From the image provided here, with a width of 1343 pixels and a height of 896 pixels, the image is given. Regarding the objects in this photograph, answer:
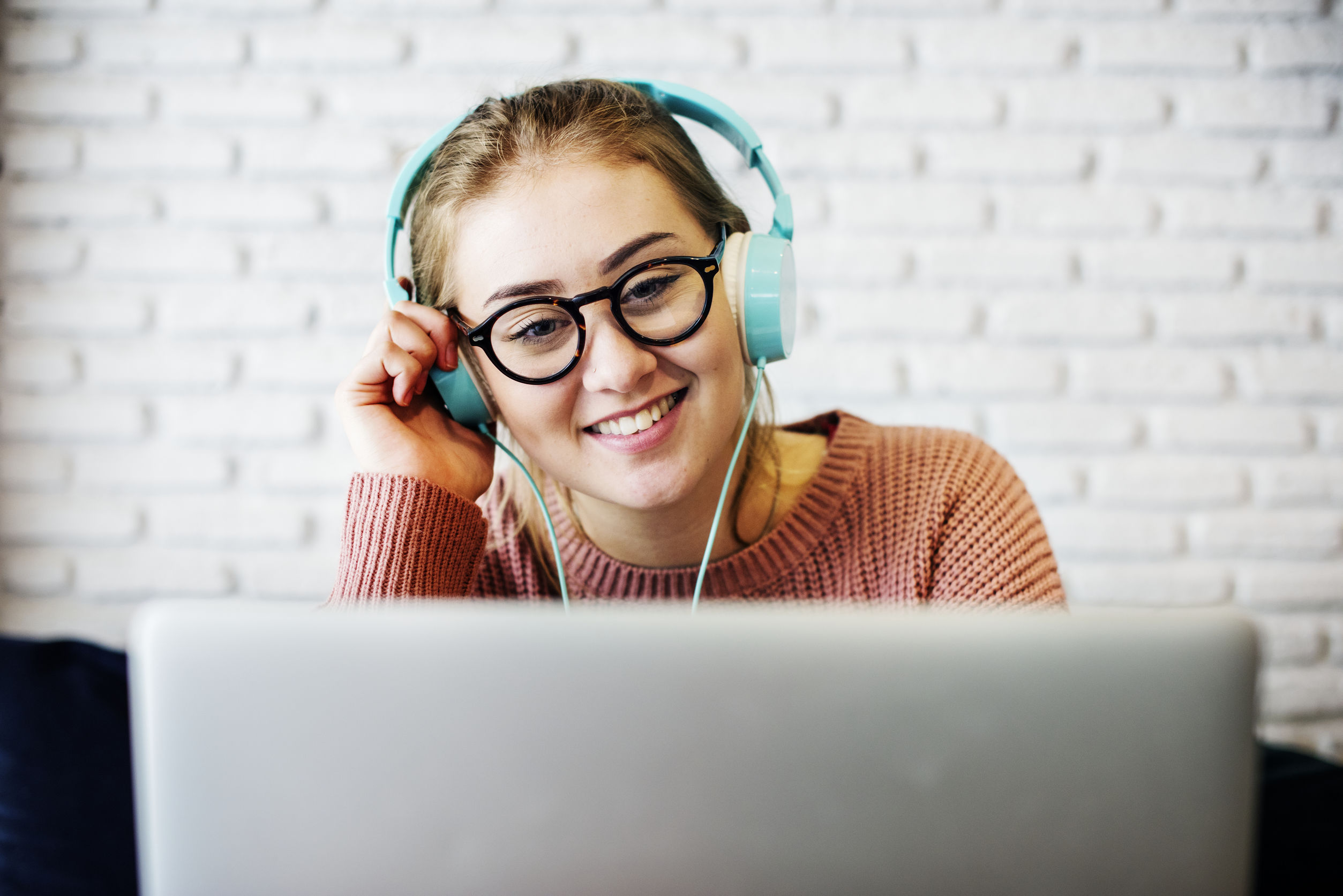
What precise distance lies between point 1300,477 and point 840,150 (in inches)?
39.5

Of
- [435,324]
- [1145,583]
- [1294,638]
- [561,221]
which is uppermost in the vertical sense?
[561,221]

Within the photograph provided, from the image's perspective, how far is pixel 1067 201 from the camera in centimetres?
147

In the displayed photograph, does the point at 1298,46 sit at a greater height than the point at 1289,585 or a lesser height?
greater

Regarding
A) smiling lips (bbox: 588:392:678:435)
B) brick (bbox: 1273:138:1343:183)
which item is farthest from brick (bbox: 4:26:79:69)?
brick (bbox: 1273:138:1343:183)

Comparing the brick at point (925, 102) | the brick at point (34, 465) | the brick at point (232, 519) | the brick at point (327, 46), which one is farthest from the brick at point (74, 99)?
the brick at point (925, 102)

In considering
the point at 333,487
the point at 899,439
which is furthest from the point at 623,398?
the point at 333,487

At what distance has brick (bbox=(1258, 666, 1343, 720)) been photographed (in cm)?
153

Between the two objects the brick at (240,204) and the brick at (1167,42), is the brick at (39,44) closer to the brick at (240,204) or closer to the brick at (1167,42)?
the brick at (240,204)

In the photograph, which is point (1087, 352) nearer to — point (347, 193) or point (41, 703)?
point (347, 193)

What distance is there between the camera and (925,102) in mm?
1451

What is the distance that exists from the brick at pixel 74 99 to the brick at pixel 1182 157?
1713 millimetres

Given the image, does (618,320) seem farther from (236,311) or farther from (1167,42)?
(1167,42)

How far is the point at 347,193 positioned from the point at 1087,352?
134 cm

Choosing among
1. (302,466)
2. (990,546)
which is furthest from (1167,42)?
(302,466)
